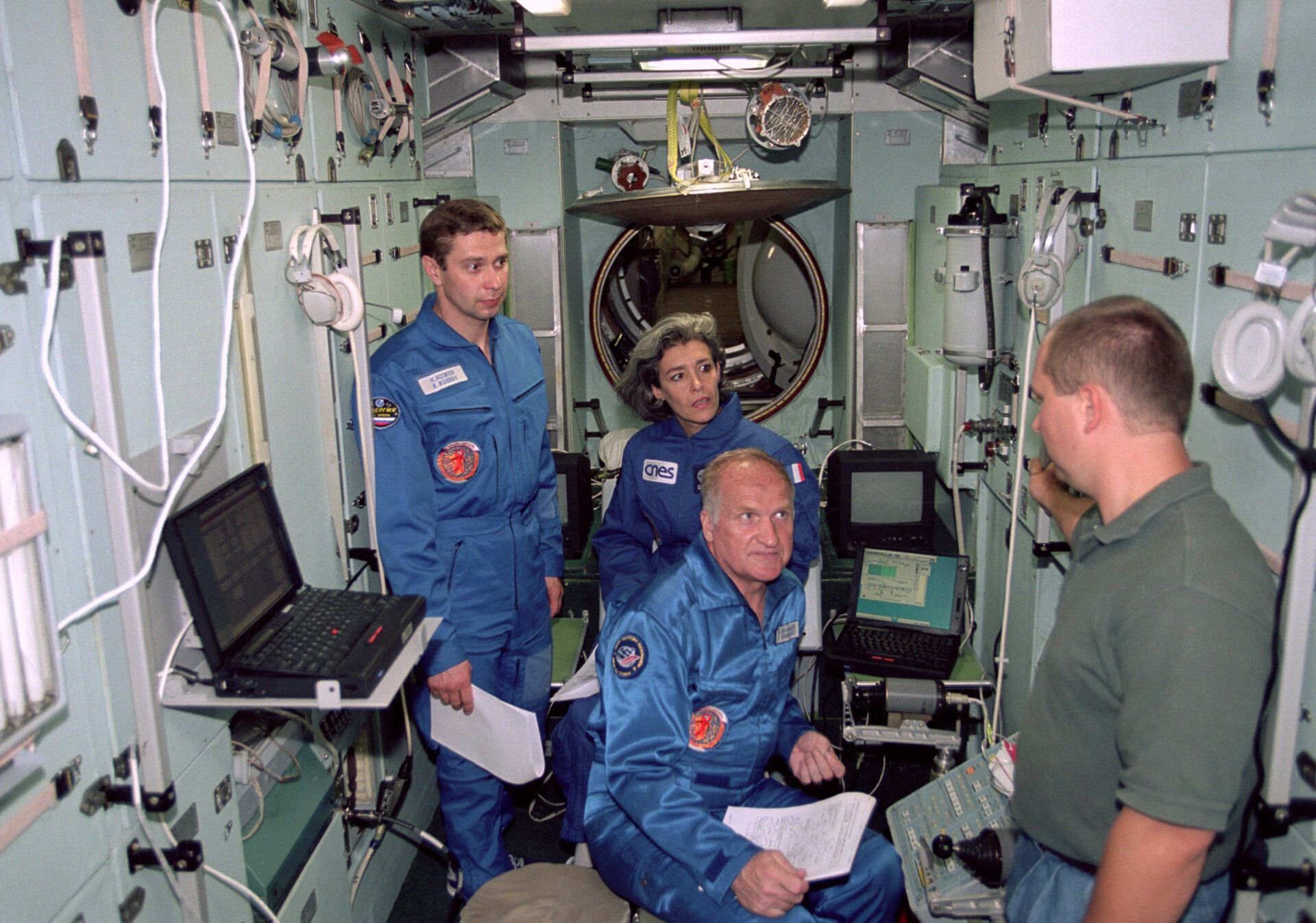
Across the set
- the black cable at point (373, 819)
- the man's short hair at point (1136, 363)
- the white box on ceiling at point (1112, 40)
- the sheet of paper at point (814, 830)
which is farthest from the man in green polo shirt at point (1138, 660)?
the black cable at point (373, 819)

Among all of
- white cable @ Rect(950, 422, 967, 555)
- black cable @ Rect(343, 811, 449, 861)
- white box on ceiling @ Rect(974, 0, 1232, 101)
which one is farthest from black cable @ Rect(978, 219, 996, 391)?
black cable @ Rect(343, 811, 449, 861)

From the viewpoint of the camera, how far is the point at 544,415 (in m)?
2.95

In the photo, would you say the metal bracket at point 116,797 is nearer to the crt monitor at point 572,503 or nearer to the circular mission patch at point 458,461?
the circular mission patch at point 458,461

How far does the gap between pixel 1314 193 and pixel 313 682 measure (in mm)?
1691

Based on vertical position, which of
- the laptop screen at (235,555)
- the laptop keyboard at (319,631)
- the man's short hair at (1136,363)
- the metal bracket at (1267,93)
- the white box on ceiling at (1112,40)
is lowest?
the laptop keyboard at (319,631)

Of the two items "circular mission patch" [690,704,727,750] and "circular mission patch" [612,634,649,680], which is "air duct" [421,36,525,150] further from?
"circular mission patch" [690,704,727,750]

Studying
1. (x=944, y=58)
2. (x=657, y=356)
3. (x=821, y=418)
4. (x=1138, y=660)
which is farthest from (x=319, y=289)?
(x=821, y=418)

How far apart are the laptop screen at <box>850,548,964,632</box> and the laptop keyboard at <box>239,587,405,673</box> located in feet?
5.88

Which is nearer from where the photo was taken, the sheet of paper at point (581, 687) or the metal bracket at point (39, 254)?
the metal bracket at point (39, 254)

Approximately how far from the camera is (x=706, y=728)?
2.14 m

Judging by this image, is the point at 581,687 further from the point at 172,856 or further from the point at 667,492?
the point at 172,856

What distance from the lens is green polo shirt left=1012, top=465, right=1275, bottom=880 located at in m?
1.21

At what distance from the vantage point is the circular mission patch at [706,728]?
2.14 m

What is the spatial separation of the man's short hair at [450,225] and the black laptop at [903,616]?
5.44 feet
